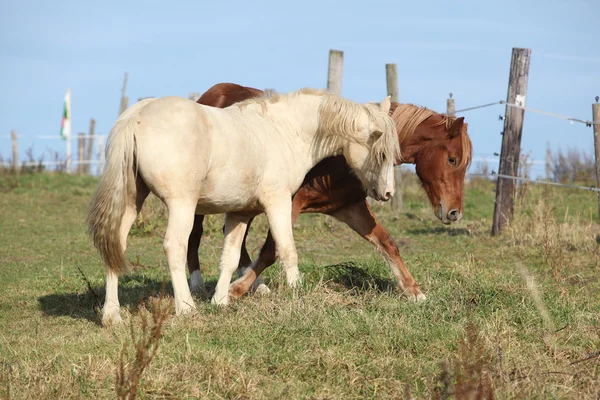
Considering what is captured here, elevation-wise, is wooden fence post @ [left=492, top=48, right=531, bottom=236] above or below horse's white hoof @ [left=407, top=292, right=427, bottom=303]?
above

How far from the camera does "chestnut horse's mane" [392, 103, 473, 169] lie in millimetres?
6734

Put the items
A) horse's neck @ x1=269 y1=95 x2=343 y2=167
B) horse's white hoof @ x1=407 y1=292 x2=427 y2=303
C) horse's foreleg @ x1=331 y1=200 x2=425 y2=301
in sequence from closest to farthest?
horse's white hoof @ x1=407 y1=292 x2=427 y2=303 → horse's neck @ x1=269 y1=95 x2=343 y2=167 → horse's foreleg @ x1=331 y1=200 x2=425 y2=301

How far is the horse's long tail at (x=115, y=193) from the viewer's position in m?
4.94

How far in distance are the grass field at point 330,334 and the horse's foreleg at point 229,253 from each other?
9.1 inches

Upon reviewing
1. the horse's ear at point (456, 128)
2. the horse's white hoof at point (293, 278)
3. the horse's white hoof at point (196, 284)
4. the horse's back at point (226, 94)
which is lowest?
the horse's white hoof at point (196, 284)

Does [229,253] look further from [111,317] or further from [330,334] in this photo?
[330,334]

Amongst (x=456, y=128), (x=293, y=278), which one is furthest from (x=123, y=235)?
(x=456, y=128)

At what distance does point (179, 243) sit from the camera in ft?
16.8

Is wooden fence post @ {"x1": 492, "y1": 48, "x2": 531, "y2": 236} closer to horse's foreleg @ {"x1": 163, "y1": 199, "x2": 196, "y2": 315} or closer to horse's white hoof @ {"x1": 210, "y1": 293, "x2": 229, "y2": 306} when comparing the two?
horse's white hoof @ {"x1": 210, "y1": 293, "x2": 229, "y2": 306}

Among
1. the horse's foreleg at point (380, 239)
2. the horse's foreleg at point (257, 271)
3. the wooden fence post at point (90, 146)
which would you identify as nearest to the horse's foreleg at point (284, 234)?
the horse's foreleg at point (257, 271)

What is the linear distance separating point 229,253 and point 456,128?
7.39 feet

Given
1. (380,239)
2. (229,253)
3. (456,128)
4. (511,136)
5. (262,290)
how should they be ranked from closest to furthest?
1. (229,253)
2. (262,290)
3. (380,239)
4. (456,128)
5. (511,136)

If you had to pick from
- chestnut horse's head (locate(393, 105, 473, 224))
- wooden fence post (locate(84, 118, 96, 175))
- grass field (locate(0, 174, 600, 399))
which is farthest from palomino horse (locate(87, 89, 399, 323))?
wooden fence post (locate(84, 118, 96, 175))

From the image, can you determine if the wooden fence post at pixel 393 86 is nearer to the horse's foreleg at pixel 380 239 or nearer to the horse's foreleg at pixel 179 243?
the horse's foreleg at pixel 380 239
